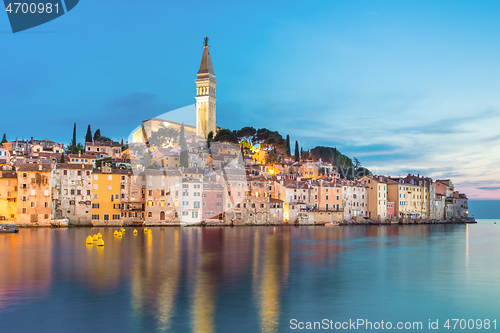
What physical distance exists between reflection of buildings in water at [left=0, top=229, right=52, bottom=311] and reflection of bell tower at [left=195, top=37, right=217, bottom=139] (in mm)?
83796

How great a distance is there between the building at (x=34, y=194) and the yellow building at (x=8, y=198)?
0.70m

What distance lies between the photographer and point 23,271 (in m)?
22.7

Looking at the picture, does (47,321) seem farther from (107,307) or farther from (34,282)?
(34,282)

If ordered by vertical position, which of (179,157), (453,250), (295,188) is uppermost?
(179,157)

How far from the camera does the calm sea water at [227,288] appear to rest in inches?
549

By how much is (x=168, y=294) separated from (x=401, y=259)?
18790 millimetres

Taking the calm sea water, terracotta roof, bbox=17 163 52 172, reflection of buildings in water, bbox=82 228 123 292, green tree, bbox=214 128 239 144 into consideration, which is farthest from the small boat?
green tree, bbox=214 128 239 144

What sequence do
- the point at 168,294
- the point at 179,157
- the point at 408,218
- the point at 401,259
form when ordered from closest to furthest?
the point at 168,294 < the point at 401,259 < the point at 179,157 < the point at 408,218

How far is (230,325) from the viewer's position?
13234 millimetres

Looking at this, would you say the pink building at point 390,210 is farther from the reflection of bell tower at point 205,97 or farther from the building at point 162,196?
the reflection of bell tower at point 205,97

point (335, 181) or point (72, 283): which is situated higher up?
point (335, 181)

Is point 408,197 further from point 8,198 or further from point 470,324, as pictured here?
point 470,324

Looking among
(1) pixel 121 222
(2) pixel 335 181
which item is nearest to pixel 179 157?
(1) pixel 121 222

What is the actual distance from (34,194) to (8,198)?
294 centimetres
